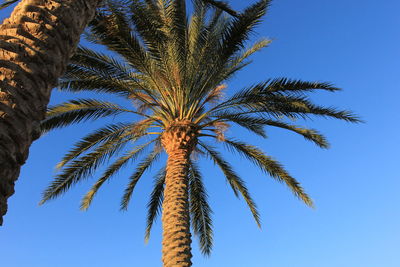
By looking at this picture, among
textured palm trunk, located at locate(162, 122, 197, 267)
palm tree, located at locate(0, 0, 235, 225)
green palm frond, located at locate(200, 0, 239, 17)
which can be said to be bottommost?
palm tree, located at locate(0, 0, 235, 225)

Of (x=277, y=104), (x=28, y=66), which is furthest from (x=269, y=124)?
(x=28, y=66)

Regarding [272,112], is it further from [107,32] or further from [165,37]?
[107,32]

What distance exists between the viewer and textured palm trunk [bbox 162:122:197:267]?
25.3 ft

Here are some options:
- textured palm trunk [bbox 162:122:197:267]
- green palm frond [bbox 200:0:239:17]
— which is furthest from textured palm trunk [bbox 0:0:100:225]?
textured palm trunk [bbox 162:122:197:267]

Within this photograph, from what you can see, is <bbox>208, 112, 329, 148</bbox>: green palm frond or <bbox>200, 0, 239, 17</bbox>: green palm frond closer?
<bbox>200, 0, 239, 17</bbox>: green palm frond

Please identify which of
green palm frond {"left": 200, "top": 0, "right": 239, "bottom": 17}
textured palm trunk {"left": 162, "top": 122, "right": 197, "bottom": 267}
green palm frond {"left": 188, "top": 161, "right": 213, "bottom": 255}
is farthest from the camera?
green palm frond {"left": 188, "top": 161, "right": 213, "bottom": 255}

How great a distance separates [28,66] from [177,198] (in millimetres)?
6203

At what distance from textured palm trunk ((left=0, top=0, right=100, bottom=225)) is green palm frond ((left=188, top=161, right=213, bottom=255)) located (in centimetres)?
912

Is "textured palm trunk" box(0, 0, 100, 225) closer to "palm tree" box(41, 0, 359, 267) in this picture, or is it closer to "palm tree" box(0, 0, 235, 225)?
"palm tree" box(0, 0, 235, 225)

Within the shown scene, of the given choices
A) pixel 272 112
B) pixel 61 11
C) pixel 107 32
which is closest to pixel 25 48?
pixel 61 11

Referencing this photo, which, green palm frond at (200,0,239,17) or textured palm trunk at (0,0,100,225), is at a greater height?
green palm frond at (200,0,239,17)

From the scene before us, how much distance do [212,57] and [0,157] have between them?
7629 mm

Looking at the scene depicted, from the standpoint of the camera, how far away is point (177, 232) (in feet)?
25.9

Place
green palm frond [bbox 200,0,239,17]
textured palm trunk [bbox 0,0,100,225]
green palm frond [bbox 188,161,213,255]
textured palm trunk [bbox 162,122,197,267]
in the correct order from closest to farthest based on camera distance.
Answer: textured palm trunk [bbox 0,0,100,225]
green palm frond [bbox 200,0,239,17]
textured palm trunk [bbox 162,122,197,267]
green palm frond [bbox 188,161,213,255]
